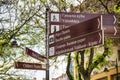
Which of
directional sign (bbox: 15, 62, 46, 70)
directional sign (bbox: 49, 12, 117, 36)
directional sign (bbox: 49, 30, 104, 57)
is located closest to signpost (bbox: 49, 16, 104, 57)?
directional sign (bbox: 49, 30, 104, 57)

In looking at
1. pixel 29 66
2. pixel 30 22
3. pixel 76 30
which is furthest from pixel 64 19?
pixel 30 22

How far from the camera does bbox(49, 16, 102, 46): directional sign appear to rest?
912cm

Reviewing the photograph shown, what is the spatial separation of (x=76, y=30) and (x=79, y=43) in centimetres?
31

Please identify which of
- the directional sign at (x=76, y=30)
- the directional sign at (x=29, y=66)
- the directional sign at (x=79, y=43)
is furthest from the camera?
the directional sign at (x=29, y=66)

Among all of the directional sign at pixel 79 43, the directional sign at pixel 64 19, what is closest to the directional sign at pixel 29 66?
the directional sign at pixel 79 43

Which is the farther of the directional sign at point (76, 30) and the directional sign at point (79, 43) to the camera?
the directional sign at point (76, 30)

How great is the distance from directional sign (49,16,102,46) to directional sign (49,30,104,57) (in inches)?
3.6

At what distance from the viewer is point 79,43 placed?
960 cm

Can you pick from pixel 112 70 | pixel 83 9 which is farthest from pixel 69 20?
pixel 112 70

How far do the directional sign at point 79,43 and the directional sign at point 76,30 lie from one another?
0.30 ft

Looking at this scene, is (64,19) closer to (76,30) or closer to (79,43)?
(76,30)

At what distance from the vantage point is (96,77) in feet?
174

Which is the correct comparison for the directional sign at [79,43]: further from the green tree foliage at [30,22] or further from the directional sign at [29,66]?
the green tree foliage at [30,22]

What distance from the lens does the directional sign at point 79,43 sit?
900 centimetres
